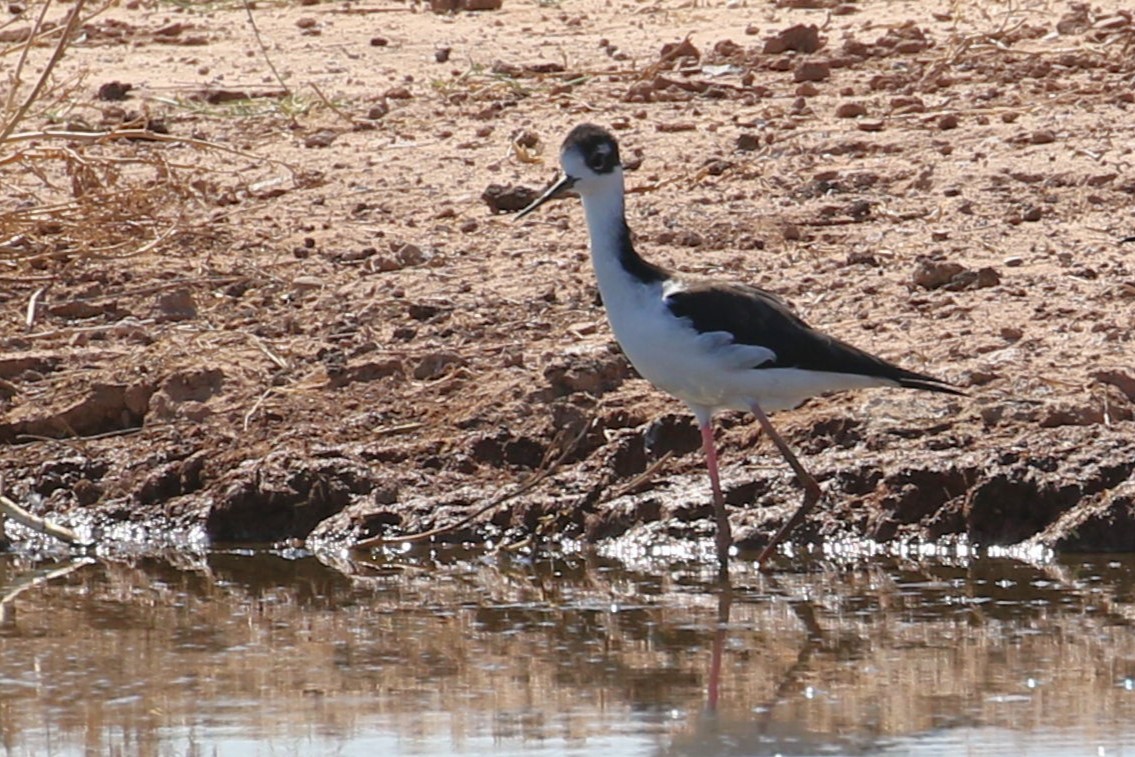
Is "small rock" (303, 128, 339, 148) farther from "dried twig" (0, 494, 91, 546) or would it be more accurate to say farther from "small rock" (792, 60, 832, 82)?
"dried twig" (0, 494, 91, 546)

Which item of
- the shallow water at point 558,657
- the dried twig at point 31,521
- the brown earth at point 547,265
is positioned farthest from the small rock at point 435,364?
the dried twig at point 31,521

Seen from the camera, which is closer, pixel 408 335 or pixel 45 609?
pixel 45 609

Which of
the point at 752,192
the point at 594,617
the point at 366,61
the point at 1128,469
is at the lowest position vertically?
the point at 594,617

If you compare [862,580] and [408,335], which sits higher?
[408,335]

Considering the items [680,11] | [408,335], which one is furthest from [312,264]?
[680,11]

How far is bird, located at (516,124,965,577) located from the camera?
21.9ft

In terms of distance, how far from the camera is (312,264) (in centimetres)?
909

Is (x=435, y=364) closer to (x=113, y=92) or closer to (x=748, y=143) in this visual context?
(x=748, y=143)

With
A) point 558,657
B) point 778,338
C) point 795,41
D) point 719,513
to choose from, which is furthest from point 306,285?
point 795,41

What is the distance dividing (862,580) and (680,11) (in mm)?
6342

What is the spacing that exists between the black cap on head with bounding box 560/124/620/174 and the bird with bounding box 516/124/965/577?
0.17 m

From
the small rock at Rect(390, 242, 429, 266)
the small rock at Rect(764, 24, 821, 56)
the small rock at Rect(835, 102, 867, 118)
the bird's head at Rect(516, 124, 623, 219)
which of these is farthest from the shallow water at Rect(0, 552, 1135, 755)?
the small rock at Rect(764, 24, 821, 56)

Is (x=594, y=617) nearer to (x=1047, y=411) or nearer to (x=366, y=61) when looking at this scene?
(x=1047, y=411)

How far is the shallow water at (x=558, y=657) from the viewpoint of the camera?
5148 mm
